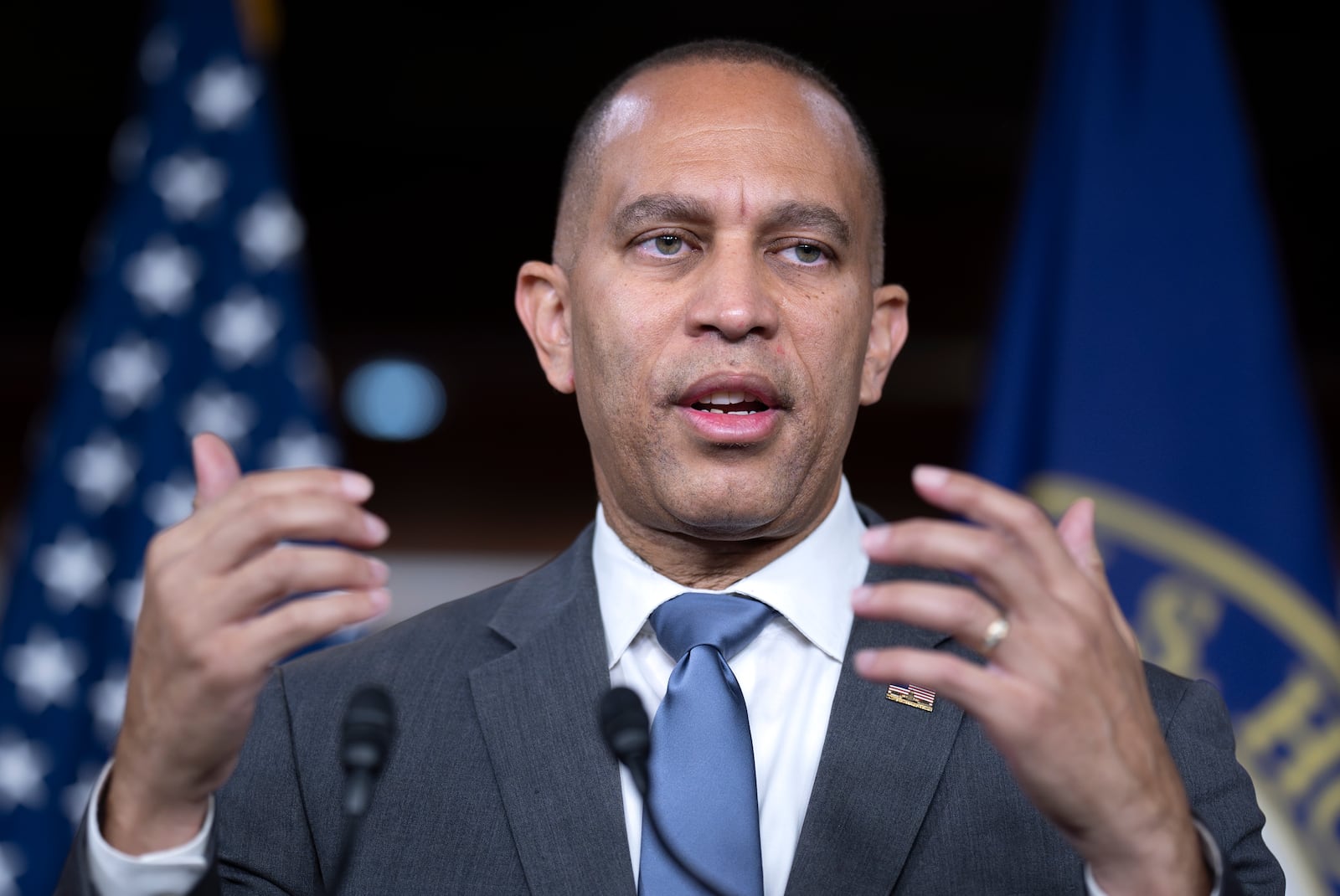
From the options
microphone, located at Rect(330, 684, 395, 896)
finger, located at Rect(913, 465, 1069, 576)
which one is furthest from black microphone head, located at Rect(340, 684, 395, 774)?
finger, located at Rect(913, 465, 1069, 576)

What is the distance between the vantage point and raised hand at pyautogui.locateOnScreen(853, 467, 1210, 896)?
1012mm

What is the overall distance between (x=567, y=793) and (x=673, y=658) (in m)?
0.20

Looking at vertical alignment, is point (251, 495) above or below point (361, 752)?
above

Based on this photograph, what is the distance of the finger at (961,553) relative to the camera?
1002 mm

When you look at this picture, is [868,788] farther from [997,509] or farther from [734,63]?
[734,63]

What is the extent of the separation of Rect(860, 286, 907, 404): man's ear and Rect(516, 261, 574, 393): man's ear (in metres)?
0.40

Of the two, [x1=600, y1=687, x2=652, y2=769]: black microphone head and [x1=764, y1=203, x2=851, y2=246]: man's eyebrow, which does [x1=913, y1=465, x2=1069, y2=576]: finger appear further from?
[x1=764, y1=203, x2=851, y2=246]: man's eyebrow

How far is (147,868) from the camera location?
3.86ft

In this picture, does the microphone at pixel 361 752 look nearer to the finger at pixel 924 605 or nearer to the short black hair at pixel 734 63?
the finger at pixel 924 605

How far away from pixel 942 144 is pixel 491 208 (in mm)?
1840

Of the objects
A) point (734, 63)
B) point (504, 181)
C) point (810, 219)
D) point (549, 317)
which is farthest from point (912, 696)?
point (504, 181)

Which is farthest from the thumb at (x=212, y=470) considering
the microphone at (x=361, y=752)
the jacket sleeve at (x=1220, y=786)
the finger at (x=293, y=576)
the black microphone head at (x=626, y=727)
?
the jacket sleeve at (x=1220, y=786)

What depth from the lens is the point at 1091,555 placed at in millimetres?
1198

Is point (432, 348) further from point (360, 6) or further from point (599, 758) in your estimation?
point (599, 758)
